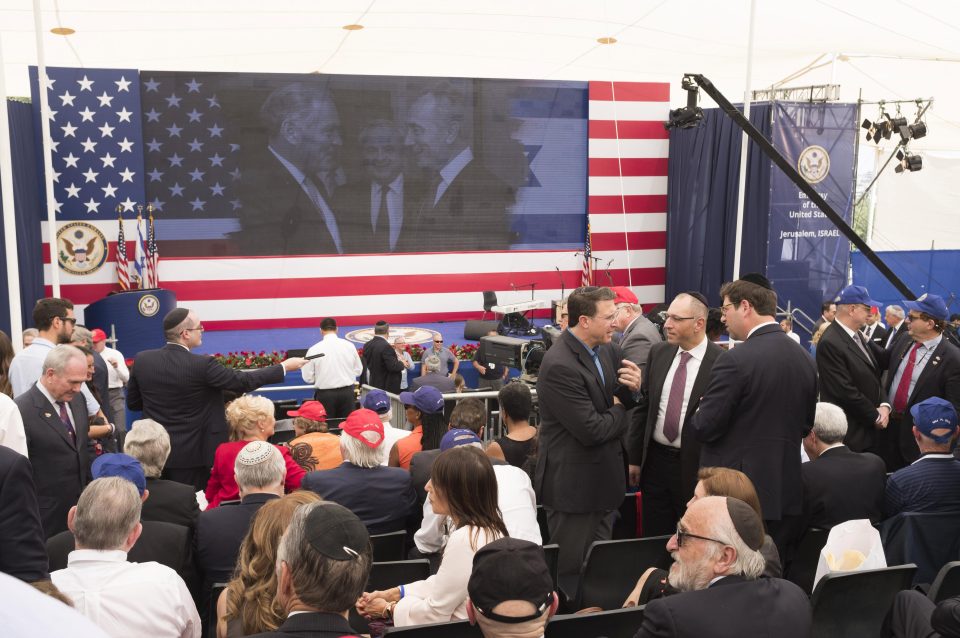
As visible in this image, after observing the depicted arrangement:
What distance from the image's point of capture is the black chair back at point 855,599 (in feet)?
8.43

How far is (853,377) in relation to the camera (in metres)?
4.45

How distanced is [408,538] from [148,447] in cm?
108


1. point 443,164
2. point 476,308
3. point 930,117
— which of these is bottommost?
point 476,308

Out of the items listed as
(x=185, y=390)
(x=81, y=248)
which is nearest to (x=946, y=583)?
(x=185, y=390)

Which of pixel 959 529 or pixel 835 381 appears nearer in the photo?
pixel 959 529

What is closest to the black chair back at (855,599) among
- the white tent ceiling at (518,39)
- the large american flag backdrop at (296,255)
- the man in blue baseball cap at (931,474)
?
the man in blue baseball cap at (931,474)

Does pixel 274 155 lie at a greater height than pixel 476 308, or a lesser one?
greater

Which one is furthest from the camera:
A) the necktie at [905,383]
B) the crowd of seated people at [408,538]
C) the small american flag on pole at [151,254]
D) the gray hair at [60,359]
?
the small american flag on pole at [151,254]

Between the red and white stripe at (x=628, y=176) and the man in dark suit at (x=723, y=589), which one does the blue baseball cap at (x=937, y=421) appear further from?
the red and white stripe at (x=628, y=176)

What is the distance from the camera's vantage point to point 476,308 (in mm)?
11680

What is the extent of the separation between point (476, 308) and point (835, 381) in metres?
7.53

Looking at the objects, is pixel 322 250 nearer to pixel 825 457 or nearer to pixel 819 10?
pixel 819 10

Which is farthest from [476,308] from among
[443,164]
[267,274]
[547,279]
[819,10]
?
[819,10]

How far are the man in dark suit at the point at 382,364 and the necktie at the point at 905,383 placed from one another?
14.3ft
